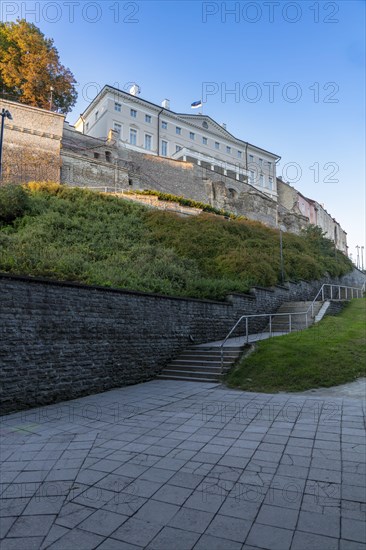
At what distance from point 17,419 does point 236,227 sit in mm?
18329

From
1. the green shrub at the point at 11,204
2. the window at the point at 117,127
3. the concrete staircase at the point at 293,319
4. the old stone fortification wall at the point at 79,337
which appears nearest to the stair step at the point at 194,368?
the old stone fortification wall at the point at 79,337

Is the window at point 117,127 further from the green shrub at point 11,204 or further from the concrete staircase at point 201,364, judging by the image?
the concrete staircase at point 201,364

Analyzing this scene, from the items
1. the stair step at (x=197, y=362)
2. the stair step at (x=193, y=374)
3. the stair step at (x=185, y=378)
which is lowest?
the stair step at (x=185, y=378)

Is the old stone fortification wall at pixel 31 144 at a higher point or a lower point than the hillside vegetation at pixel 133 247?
higher

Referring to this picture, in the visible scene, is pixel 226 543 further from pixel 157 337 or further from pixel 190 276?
pixel 190 276

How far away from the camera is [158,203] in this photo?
24.8m

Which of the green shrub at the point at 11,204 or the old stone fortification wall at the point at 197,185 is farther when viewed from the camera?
the old stone fortification wall at the point at 197,185

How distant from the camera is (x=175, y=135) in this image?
4791 cm

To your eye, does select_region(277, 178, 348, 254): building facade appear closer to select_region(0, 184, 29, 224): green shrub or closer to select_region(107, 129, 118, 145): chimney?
select_region(107, 129, 118, 145): chimney

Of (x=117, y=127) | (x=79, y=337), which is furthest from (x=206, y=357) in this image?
(x=117, y=127)

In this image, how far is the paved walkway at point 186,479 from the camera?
2.91 m

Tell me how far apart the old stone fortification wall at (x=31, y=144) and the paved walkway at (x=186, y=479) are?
24.3m

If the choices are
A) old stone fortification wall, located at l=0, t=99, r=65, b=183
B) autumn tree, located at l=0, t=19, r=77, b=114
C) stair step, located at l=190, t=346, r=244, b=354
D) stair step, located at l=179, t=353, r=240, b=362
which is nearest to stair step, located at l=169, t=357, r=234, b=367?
stair step, located at l=179, t=353, r=240, b=362

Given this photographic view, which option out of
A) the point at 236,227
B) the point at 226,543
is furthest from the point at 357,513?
the point at 236,227
